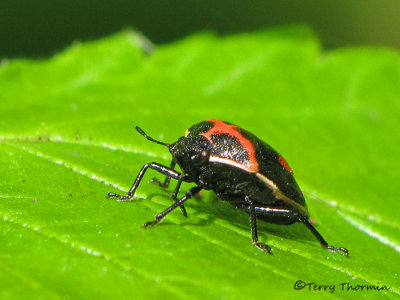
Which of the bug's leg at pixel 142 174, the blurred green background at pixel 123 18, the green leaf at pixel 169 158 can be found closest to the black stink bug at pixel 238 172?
the bug's leg at pixel 142 174

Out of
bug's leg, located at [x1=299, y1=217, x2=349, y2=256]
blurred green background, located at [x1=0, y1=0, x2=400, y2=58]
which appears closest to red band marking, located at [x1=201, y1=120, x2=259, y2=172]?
bug's leg, located at [x1=299, y1=217, x2=349, y2=256]

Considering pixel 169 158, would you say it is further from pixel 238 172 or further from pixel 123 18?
pixel 123 18

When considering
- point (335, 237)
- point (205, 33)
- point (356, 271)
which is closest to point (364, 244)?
point (335, 237)

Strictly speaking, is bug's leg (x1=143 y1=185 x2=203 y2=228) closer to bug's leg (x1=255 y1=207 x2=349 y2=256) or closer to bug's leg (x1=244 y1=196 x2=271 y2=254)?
bug's leg (x1=244 y1=196 x2=271 y2=254)

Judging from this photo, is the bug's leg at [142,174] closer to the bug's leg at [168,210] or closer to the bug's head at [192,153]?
the bug's head at [192,153]

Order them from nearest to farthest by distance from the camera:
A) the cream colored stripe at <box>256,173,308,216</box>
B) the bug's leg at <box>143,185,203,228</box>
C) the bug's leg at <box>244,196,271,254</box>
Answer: the bug's leg at <box>143,185,203,228</box>, the bug's leg at <box>244,196,271,254</box>, the cream colored stripe at <box>256,173,308,216</box>

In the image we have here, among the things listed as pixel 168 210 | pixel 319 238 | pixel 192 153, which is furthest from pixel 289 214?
pixel 168 210

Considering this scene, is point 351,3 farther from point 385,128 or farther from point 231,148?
point 231,148

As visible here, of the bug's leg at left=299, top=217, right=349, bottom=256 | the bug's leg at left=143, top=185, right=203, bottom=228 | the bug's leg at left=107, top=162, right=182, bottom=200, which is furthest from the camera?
the bug's leg at left=299, top=217, right=349, bottom=256
